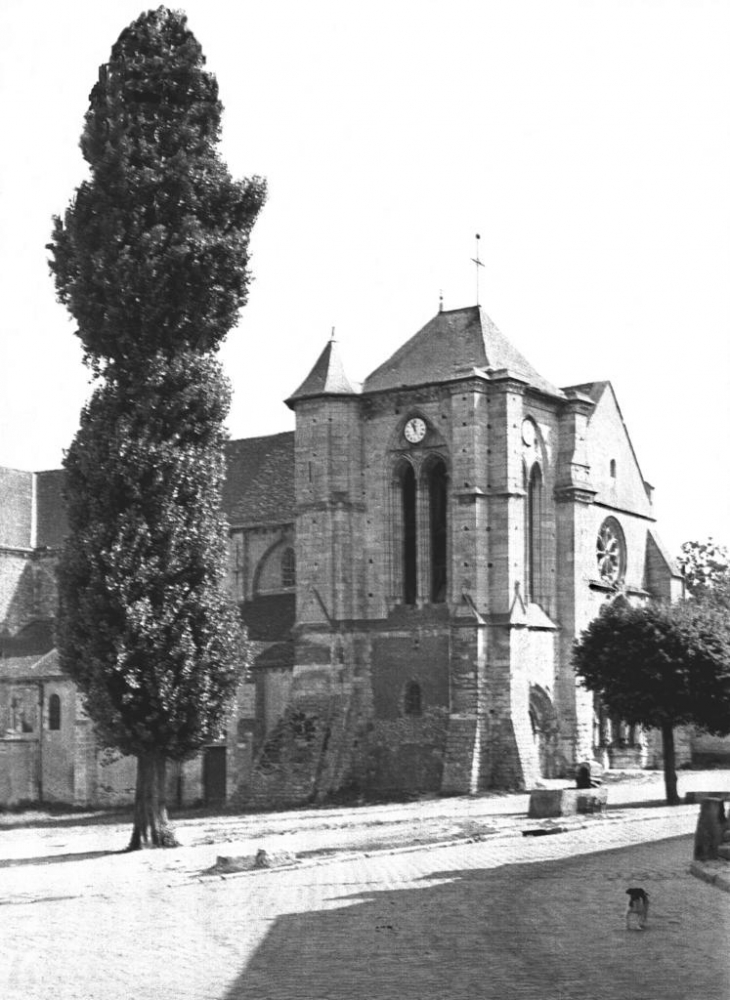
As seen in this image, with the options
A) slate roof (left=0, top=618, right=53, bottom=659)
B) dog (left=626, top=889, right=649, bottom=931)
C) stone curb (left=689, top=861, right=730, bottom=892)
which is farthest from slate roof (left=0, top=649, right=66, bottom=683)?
dog (left=626, top=889, right=649, bottom=931)

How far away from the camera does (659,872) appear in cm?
2112

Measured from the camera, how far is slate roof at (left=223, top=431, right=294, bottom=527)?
53.1 m

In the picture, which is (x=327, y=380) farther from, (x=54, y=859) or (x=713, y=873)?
(x=713, y=873)

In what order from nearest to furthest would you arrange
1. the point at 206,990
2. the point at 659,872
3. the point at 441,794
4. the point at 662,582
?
the point at 206,990
the point at 659,872
the point at 441,794
the point at 662,582

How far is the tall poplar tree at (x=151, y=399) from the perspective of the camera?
96.1 feet

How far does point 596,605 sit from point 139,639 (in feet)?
75.8

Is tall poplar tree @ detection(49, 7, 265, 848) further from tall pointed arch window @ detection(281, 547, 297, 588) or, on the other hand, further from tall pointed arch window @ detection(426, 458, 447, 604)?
tall pointed arch window @ detection(281, 547, 297, 588)

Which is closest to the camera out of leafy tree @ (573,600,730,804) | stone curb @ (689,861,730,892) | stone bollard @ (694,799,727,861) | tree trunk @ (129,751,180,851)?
stone curb @ (689,861,730,892)

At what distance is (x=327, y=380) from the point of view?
4784 cm

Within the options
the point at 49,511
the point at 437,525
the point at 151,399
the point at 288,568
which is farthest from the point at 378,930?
the point at 49,511

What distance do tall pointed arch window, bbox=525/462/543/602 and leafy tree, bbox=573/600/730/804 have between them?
8901mm

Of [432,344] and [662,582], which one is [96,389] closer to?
[432,344]

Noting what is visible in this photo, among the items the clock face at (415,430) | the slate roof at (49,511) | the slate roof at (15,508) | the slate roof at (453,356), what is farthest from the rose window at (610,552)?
the slate roof at (15,508)

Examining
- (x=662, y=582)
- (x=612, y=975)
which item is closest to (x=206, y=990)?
(x=612, y=975)
